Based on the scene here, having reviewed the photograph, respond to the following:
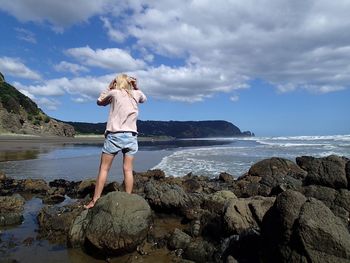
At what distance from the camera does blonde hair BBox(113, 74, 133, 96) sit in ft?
21.1

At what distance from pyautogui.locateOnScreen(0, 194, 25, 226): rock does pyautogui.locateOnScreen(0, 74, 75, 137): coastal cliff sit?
45880 mm

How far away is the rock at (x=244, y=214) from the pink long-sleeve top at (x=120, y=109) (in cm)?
209

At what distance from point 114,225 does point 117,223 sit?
45 mm

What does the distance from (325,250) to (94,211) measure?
3010 mm

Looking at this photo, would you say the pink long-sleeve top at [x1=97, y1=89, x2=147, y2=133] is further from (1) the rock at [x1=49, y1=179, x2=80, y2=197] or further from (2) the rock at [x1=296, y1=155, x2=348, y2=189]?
(1) the rock at [x1=49, y1=179, x2=80, y2=197]

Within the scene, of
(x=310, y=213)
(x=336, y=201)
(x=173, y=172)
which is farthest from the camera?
(x=173, y=172)

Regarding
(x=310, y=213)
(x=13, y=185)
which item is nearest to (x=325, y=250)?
(x=310, y=213)

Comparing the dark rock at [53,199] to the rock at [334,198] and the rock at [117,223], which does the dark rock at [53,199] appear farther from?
the rock at [334,198]

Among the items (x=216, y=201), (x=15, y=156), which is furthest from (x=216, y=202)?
(x=15, y=156)

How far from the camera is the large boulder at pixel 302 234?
362 centimetres

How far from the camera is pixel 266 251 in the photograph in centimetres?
402

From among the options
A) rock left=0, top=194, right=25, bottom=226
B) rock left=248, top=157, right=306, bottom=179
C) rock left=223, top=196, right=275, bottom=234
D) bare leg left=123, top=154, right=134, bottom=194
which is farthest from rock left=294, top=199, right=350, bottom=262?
rock left=248, top=157, right=306, bottom=179

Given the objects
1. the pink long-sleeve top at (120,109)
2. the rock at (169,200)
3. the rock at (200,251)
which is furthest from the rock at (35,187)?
the rock at (200,251)

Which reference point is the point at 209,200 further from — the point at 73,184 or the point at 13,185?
the point at 13,185
